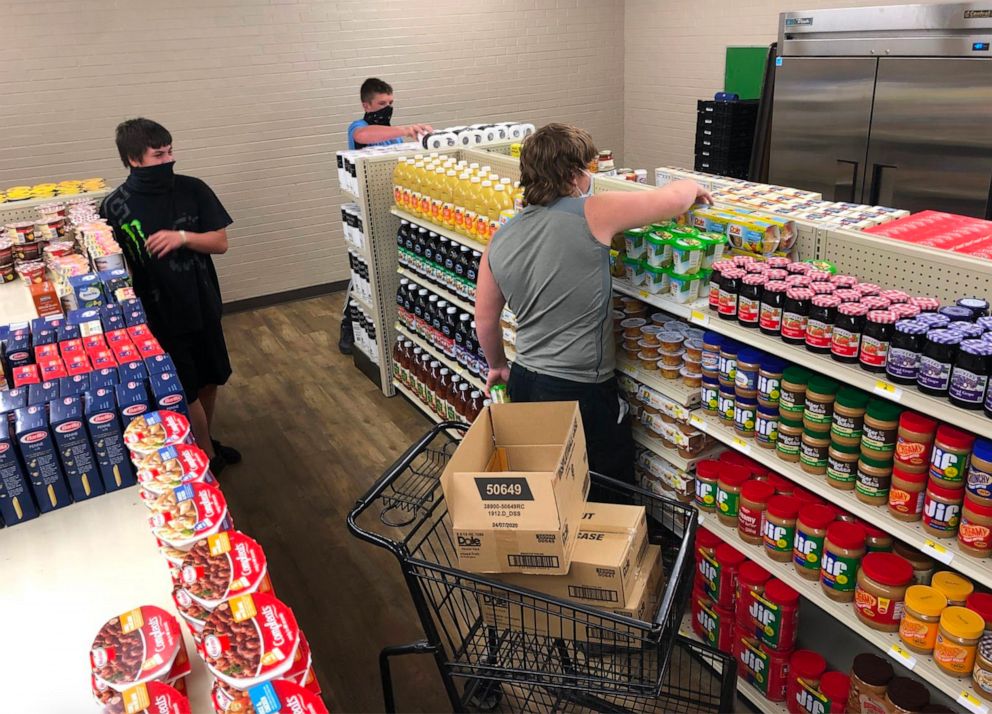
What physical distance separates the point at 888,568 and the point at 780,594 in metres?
0.48

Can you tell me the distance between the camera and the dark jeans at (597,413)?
3156 mm

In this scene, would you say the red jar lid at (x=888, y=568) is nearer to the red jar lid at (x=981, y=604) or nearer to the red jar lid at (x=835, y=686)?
the red jar lid at (x=981, y=604)

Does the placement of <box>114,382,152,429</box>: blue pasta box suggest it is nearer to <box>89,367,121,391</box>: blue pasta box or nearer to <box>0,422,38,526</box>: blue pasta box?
<box>89,367,121,391</box>: blue pasta box

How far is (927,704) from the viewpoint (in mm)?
2381

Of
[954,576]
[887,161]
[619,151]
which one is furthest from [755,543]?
[619,151]

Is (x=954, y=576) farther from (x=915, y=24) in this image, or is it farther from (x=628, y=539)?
(x=915, y=24)

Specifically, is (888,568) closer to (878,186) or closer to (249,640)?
(249,640)

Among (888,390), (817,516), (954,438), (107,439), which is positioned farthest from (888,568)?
(107,439)

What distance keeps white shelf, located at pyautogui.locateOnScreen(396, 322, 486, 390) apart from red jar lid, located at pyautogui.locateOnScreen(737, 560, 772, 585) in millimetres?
1982

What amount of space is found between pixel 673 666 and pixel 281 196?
241 inches

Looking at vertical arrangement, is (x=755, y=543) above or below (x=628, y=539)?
below

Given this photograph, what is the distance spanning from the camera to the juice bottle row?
4.04m

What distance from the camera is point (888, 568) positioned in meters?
2.40

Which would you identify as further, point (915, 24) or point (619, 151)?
point (619, 151)
